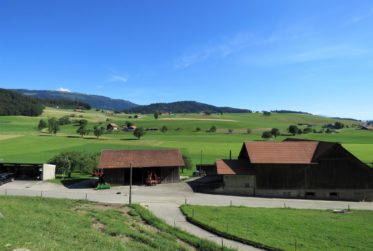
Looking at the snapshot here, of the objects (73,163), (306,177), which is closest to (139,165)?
(73,163)

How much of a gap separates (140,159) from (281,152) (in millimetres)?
19339

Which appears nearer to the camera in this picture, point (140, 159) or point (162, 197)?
point (162, 197)

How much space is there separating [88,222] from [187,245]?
21.3 ft

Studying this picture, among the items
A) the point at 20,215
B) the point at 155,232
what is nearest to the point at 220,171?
the point at 155,232

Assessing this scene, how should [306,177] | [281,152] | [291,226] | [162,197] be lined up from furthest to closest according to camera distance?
[281,152] → [306,177] → [162,197] → [291,226]

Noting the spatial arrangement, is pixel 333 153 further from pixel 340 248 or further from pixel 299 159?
pixel 340 248

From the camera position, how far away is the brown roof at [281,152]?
4747 centimetres

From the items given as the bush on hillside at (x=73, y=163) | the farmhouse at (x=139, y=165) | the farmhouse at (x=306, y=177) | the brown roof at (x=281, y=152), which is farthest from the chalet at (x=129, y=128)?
the farmhouse at (x=306, y=177)

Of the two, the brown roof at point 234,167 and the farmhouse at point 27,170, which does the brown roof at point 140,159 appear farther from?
the farmhouse at point 27,170

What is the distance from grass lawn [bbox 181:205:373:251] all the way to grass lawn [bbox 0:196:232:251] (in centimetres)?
383

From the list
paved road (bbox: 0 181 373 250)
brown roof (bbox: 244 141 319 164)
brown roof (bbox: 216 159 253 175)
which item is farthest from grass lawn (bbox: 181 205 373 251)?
brown roof (bbox: 244 141 319 164)

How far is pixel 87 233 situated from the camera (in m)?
19.3

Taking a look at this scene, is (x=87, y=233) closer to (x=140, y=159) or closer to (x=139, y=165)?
(x=139, y=165)

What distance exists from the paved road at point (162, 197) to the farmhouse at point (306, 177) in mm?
2895
